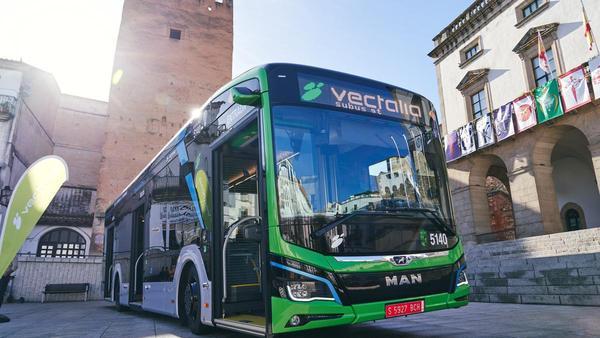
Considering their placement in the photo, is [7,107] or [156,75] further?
[156,75]

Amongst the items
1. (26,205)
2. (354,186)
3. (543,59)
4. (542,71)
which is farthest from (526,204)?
(26,205)

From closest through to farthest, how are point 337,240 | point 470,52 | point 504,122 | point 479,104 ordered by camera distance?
point 337,240
point 504,122
point 479,104
point 470,52

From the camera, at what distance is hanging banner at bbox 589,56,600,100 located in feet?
42.1

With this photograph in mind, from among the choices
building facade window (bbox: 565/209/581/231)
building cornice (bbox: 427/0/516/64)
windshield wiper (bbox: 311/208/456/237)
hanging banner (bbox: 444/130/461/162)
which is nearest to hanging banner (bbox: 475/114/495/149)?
hanging banner (bbox: 444/130/461/162)

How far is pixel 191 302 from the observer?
5.98 meters

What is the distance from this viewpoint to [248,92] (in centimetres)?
438

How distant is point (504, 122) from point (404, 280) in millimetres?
14927

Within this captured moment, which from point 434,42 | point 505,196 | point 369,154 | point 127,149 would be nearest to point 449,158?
point 505,196

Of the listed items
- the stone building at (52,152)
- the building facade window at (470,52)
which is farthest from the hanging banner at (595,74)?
the stone building at (52,152)

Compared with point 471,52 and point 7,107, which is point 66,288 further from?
point 471,52

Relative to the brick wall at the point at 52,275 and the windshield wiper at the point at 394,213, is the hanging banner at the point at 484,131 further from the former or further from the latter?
the brick wall at the point at 52,275

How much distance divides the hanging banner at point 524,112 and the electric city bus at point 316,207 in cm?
1239

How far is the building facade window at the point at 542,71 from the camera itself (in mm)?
15617

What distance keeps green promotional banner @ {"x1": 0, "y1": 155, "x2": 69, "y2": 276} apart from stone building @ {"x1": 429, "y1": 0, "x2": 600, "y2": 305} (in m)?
9.91
